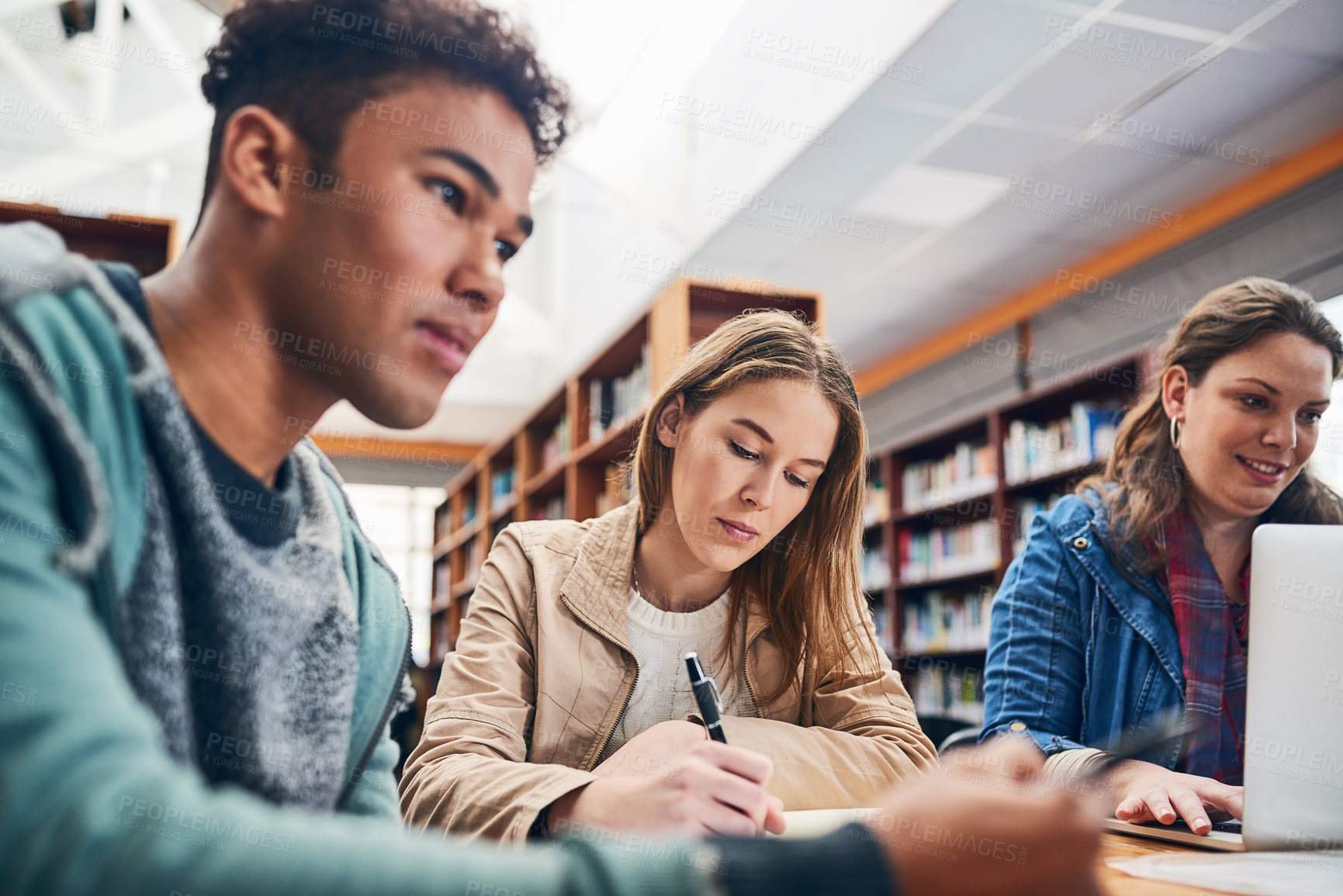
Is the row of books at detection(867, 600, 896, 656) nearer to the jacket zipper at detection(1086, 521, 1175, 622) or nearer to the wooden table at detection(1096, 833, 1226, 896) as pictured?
the jacket zipper at detection(1086, 521, 1175, 622)

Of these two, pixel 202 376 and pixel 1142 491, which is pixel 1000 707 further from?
pixel 202 376

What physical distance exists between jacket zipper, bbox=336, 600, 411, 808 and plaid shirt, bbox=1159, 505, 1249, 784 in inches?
48.9

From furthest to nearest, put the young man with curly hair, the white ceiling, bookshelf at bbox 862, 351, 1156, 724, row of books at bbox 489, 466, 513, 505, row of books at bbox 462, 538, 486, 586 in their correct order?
row of books at bbox 462, 538, 486, 586 → row of books at bbox 489, 466, 513, 505 → bookshelf at bbox 862, 351, 1156, 724 → the white ceiling → the young man with curly hair

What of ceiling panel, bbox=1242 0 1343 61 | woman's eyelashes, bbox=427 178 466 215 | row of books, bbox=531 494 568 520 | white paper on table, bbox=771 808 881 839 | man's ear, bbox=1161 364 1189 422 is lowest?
white paper on table, bbox=771 808 881 839

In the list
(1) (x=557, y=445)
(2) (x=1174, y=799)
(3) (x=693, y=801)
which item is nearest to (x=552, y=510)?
(1) (x=557, y=445)

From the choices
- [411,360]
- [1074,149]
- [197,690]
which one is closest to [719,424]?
[411,360]

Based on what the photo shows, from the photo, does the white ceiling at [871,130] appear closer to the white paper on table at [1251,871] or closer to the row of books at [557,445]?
the row of books at [557,445]

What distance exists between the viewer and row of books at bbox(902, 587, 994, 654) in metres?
5.39

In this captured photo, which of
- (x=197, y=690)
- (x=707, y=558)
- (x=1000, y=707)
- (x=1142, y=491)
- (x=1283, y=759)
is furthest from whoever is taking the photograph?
(x=1142, y=491)

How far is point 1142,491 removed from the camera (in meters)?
1.66

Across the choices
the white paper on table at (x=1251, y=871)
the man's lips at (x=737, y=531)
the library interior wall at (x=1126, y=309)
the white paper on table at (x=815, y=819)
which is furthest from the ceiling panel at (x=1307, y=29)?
the white paper on table at (x=815, y=819)

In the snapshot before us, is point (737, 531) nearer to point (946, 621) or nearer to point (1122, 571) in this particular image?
point (1122, 571)

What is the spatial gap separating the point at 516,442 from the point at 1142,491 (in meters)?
4.45

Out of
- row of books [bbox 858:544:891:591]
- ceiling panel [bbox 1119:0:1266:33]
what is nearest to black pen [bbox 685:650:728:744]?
ceiling panel [bbox 1119:0:1266:33]
